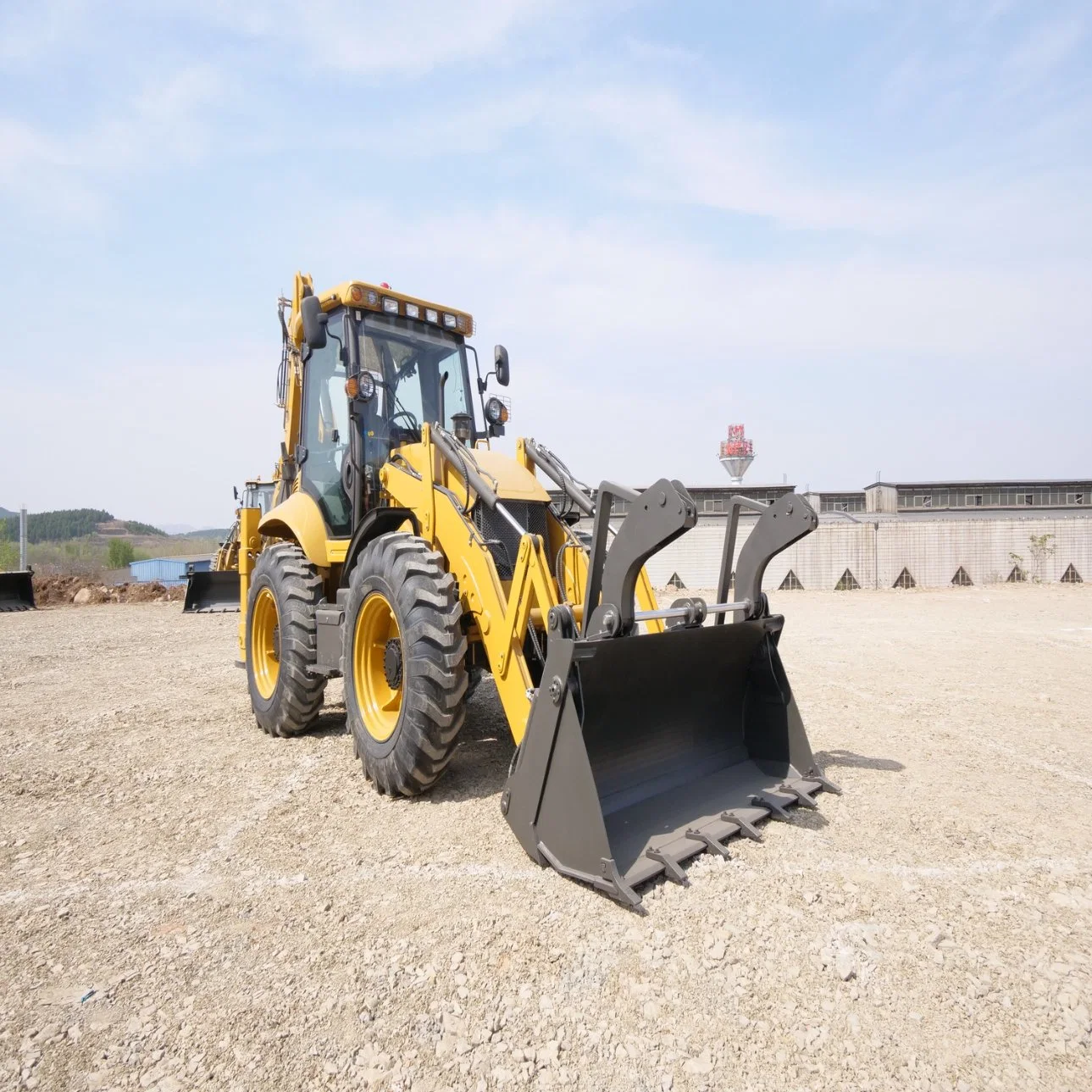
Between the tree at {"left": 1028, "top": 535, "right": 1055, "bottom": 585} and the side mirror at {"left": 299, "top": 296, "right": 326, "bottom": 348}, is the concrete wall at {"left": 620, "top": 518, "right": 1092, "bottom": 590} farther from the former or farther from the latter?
the side mirror at {"left": 299, "top": 296, "right": 326, "bottom": 348}

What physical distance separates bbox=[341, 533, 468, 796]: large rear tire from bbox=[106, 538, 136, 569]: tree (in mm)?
38069

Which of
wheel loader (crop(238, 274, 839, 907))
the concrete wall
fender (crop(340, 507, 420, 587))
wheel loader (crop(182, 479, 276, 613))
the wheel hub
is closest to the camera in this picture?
wheel loader (crop(238, 274, 839, 907))

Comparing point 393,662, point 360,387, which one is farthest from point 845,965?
point 360,387

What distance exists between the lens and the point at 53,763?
5.10 metres

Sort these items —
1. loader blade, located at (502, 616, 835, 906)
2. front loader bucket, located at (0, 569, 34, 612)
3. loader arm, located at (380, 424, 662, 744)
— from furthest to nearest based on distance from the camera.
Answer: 1. front loader bucket, located at (0, 569, 34, 612)
2. loader arm, located at (380, 424, 662, 744)
3. loader blade, located at (502, 616, 835, 906)

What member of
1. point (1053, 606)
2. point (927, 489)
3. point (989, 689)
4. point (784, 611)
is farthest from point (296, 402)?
point (927, 489)

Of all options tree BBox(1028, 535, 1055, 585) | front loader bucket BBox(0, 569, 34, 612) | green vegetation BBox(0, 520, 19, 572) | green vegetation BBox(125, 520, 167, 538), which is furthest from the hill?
tree BBox(1028, 535, 1055, 585)

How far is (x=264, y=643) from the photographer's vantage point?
634cm

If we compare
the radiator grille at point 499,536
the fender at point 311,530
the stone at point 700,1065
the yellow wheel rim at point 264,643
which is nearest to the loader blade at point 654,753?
the stone at point 700,1065

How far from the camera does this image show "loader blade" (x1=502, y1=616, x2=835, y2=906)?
3.27 m

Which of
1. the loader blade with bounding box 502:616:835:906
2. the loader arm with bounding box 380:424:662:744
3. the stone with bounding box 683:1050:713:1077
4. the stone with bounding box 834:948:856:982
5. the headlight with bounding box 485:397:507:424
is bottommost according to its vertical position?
the stone with bounding box 683:1050:713:1077

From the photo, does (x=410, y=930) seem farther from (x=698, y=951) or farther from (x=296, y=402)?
(x=296, y=402)

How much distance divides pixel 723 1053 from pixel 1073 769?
381cm

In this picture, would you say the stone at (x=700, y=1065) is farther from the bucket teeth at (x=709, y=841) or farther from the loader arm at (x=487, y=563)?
the loader arm at (x=487, y=563)
